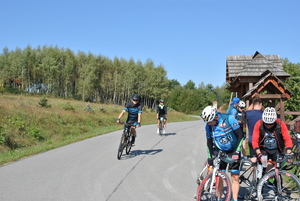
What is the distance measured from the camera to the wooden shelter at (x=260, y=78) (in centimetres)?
1013

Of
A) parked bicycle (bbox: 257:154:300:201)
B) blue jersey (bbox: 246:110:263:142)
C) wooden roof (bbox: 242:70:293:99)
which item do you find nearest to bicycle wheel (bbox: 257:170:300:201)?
parked bicycle (bbox: 257:154:300:201)

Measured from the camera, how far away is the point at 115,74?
68.0 metres

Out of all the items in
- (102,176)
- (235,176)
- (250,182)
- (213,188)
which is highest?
(235,176)

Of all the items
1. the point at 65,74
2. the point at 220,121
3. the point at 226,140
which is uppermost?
the point at 65,74

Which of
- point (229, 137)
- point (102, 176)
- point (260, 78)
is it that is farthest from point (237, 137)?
point (260, 78)

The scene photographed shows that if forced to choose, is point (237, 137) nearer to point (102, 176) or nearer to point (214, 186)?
point (214, 186)

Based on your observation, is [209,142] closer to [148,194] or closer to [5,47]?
[148,194]

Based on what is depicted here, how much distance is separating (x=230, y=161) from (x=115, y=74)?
6425 cm

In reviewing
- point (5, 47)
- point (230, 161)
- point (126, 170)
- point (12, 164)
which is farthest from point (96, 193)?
point (5, 47)

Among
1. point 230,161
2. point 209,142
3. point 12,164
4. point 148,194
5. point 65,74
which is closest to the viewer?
point 230,161

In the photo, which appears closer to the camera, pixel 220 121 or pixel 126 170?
pixel 220 121

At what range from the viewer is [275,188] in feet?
16.0

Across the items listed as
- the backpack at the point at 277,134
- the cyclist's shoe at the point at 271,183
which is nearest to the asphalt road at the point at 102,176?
the cyclist's shoe at the point at 271,183

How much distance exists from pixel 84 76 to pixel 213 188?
5964cm
